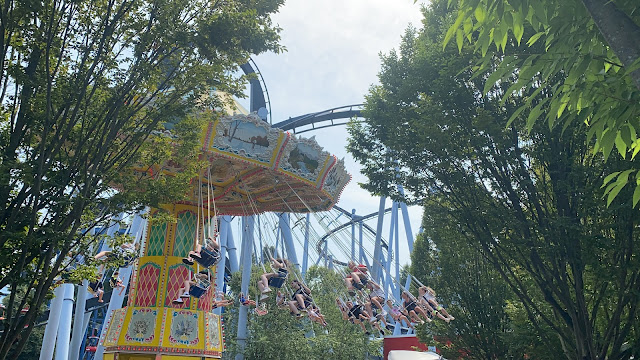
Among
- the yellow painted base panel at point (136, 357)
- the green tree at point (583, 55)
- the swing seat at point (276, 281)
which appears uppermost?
the swing seat at point (276, 281)

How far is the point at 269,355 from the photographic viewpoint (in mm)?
20766

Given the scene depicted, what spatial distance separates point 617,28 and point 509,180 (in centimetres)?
689

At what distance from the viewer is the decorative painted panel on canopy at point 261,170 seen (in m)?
12.2

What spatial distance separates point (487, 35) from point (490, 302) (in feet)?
46.9

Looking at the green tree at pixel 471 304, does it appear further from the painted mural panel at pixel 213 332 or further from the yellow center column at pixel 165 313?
the yellow center column at pixel 165 313

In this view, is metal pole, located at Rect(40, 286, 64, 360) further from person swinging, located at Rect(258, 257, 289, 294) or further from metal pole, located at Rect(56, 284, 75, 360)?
person swinging, located at Rect(258, 257, 289, 294)

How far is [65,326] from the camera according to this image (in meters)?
17.9

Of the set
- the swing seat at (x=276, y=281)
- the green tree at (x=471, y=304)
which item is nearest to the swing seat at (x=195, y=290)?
the swing seat at (x=276, y=281)

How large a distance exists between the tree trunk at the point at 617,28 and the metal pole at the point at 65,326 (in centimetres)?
1694

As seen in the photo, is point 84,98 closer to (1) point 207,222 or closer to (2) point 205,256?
(2) point 205,256

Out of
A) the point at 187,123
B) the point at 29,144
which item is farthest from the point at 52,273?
the point at 187,123

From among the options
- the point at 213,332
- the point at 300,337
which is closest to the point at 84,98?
the point at 213,332

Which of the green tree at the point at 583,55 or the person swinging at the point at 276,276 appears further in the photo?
the person swinging at the point at 276,276

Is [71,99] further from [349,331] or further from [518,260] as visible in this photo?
[349,331]
